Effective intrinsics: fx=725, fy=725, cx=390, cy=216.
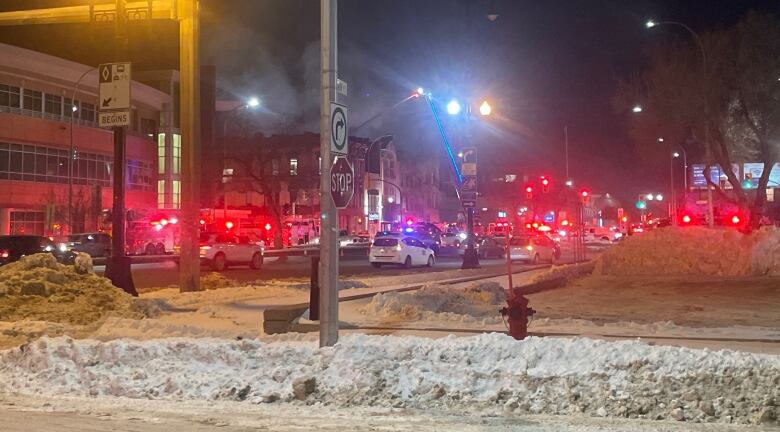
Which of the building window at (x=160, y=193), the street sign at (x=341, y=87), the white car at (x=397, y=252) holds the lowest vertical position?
the white car at (x=397, y=252)

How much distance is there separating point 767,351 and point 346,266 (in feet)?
87.0

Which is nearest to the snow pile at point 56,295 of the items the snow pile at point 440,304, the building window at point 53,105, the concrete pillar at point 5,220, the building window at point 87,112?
the snow pile at point 440,304

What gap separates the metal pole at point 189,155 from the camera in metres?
17.9

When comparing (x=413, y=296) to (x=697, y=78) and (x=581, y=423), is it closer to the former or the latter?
(x=581, y=423)

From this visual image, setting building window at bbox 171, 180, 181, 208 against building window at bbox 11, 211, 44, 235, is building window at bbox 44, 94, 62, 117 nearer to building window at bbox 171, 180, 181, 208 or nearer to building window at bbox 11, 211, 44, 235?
building window at bbox 11, 211, 44, 235

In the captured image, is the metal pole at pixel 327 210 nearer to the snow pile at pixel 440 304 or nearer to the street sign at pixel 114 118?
the snow pile at pixel 440 304

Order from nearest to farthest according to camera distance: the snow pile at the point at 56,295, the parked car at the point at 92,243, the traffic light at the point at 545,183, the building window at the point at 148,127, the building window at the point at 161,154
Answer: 1. the snow pile at the point at 56,295
2. the traffic light at the point at 545,183
3. the parked car at the point at 92,243
4. the building window at the point at 148,127
5. the building window at the point at 161,154

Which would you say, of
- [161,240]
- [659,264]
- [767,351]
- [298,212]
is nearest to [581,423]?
[767,351]

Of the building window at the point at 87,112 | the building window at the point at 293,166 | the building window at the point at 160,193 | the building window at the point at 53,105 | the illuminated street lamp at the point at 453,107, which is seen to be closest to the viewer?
the illuminated street lamp at the point at 453,107

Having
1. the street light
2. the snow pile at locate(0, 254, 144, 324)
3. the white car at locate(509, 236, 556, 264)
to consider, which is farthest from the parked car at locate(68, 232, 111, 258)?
the street light

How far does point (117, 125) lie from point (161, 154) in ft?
168

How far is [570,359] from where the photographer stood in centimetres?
820

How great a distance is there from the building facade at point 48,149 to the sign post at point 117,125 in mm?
31540

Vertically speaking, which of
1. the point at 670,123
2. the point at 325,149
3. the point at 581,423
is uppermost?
the point at 670,123
